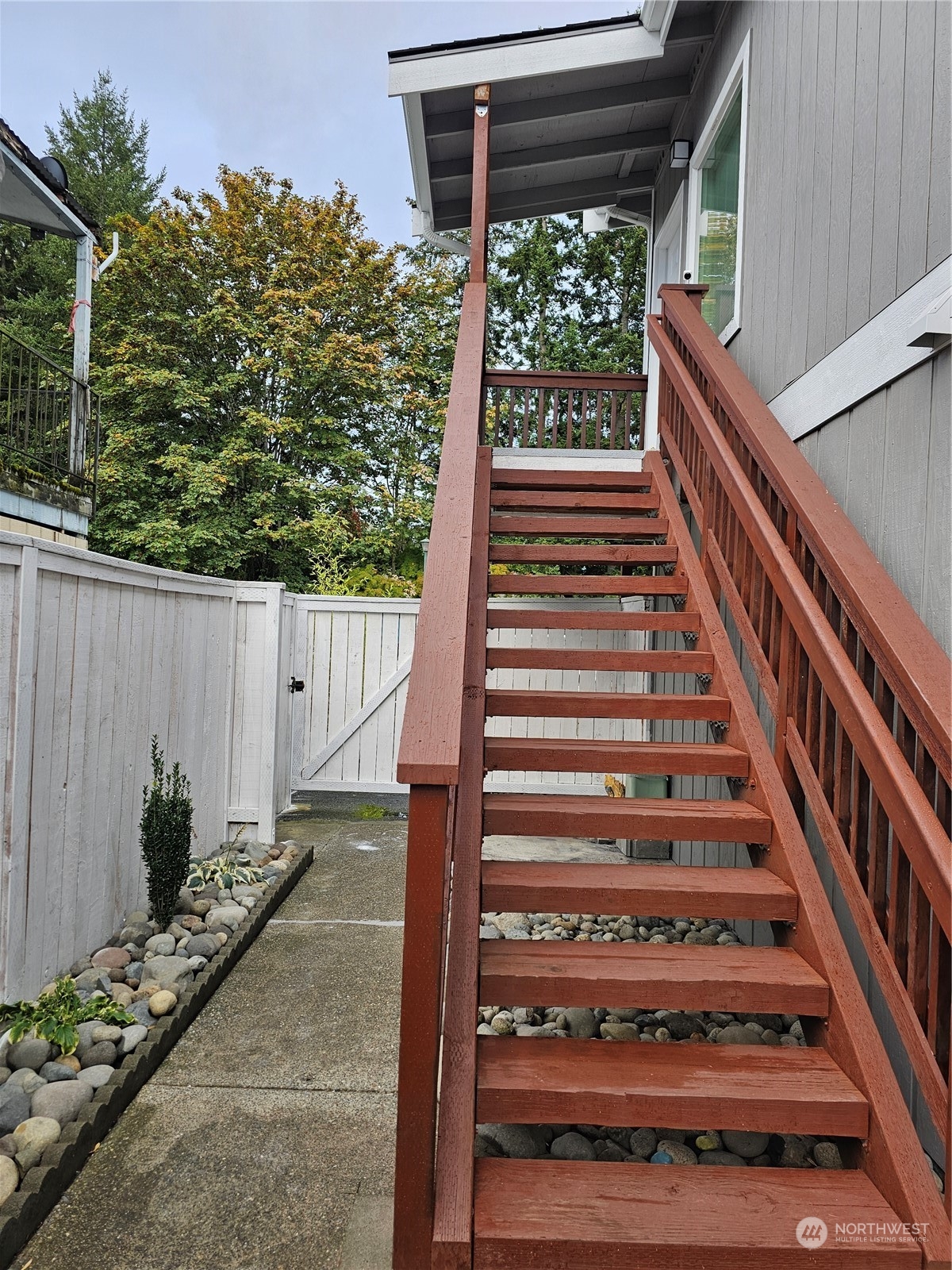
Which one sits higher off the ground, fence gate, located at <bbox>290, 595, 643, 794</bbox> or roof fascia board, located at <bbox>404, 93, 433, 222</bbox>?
roof fascia board, located at <bbox>404, 93, 433, 222</bbox>

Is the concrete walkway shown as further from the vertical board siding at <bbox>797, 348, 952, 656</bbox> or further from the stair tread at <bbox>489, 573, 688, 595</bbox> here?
the vertical board siding at <bbox>797, 348, 952, 656</bbox>

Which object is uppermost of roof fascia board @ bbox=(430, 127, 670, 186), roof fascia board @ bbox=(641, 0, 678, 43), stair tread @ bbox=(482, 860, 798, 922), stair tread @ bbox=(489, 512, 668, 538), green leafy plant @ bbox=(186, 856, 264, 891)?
roof fascia board @ bbox=(430, 127, 670, 186)

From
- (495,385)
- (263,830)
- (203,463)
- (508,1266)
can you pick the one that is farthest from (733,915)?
(203,463)

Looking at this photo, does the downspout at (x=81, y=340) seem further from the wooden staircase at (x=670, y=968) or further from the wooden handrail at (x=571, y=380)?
the wooden staircase at (x=670, y=968)

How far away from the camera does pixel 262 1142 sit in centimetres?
200

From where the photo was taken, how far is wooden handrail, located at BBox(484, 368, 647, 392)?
17.9ft

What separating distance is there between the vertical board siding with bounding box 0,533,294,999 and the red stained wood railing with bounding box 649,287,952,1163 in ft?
7.21

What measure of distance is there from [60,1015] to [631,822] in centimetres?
172

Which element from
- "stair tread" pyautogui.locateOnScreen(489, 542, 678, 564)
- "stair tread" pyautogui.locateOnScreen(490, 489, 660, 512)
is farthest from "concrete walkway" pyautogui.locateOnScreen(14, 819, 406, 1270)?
"stair tread" pyautogui.locateOnScreen(490, 489, 660, 512)

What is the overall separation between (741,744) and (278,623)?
2.85 metres

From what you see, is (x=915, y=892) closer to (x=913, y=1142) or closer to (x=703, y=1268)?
(x=913, y=1142)

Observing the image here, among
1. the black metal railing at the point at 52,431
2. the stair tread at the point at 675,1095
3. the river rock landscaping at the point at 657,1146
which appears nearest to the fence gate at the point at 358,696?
the black metal railing at the point at 52,431

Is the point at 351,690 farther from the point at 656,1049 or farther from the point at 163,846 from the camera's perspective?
the point at 656,1049

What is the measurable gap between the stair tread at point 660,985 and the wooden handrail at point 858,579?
0.74m
